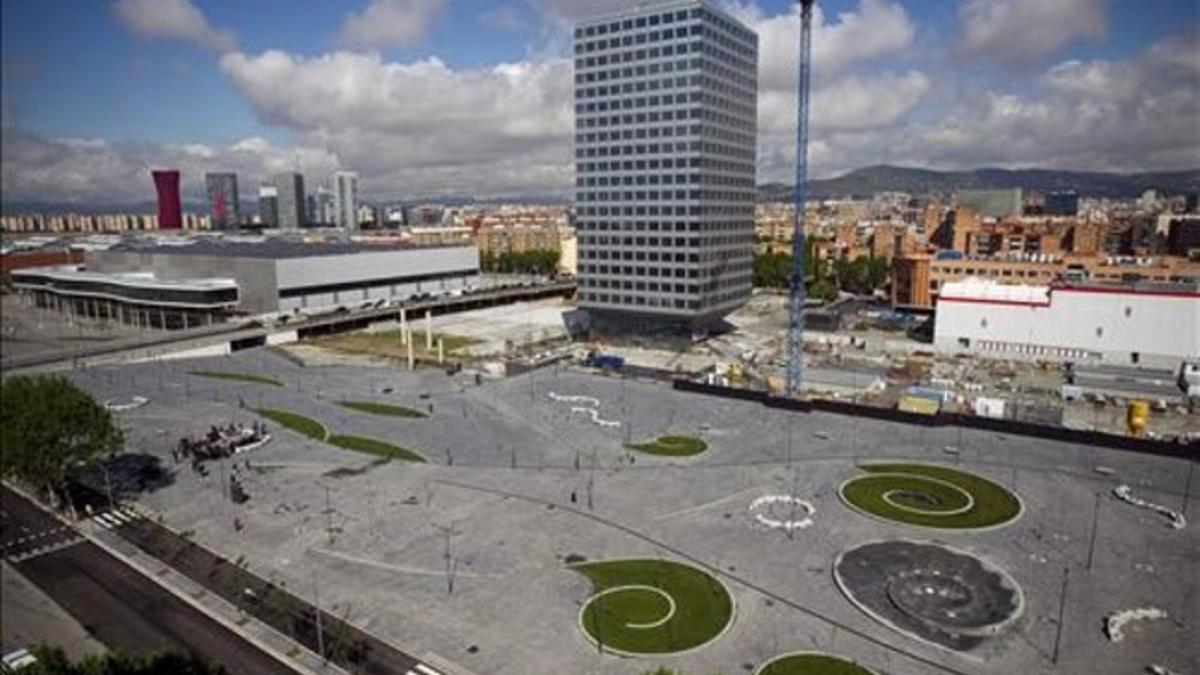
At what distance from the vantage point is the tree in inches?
1617

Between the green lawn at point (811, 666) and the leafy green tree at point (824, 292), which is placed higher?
the leafy green tree at point (824, 292)

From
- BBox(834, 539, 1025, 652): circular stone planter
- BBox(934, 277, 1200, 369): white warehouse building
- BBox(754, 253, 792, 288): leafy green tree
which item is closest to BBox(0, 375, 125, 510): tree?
BBox(834, 539, 1025, 652): circular stone planter

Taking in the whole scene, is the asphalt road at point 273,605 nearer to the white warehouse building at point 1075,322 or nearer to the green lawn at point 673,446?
the green lawn at point 673,446

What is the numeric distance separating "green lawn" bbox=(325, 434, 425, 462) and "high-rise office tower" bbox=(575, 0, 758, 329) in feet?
158

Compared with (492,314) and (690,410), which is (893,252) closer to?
(492,314)

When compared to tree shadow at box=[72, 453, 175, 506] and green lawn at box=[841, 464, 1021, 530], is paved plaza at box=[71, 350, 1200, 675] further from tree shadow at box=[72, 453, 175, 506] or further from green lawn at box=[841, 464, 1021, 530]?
green lawn at box=[841, 464, 1021, 530]

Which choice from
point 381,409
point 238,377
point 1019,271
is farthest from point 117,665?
point 1019,271

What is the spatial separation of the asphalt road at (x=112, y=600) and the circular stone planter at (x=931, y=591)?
89.2 ft

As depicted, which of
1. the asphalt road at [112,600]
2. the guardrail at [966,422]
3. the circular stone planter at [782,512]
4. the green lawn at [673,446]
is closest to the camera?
the asphalt road at [112,600]

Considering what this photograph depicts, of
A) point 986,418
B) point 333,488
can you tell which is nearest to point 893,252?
point 986,418

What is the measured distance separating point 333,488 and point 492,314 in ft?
282

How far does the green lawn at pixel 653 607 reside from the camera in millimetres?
34156

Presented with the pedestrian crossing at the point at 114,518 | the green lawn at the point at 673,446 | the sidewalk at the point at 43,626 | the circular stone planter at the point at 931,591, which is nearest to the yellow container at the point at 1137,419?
the circular stone planter at the point at 931,591

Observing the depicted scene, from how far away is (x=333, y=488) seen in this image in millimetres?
52125
